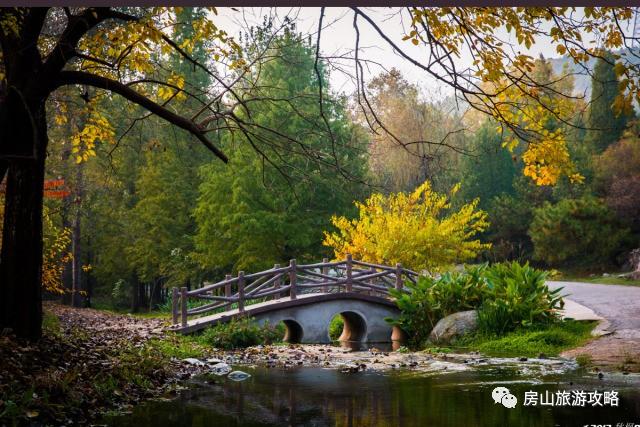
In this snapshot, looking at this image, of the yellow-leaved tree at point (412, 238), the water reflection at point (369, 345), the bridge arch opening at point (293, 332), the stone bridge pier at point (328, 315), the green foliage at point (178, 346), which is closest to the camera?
the green foliage at point (178, 346)

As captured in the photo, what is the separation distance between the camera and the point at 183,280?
3008 cm

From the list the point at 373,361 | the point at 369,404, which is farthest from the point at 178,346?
the point at 369,404

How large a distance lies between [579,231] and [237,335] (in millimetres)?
20086

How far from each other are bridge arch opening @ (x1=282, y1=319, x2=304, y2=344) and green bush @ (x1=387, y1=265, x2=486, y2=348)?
9.96ft

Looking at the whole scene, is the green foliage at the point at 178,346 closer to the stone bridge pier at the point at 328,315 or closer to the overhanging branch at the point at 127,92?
the stone bridge pier at the point at 328,315

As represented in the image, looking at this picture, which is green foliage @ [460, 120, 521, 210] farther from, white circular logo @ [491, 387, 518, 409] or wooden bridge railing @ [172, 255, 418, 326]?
Answer: white circular logo @ [491, 387, 518, 409]

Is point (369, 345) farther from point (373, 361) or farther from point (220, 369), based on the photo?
point (220, 369)

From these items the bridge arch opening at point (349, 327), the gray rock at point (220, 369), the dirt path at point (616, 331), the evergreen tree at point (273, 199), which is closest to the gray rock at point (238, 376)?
the gray rock at point (220, 369)

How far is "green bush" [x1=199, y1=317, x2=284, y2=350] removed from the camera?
15281 millimetres

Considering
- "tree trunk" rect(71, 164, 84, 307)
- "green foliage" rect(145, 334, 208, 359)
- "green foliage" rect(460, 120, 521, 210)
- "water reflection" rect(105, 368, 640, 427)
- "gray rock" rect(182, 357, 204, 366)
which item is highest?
"green foliage" rect(460, 120, 521, 210)

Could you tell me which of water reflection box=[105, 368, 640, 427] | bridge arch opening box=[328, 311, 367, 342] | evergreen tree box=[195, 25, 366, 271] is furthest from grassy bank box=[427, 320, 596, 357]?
evergreen tree box=[195, 25, 366, 271]

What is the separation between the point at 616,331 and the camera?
532 inches

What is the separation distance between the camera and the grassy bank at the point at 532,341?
43.4ft

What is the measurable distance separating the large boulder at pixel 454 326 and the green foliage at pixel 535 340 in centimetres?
24
